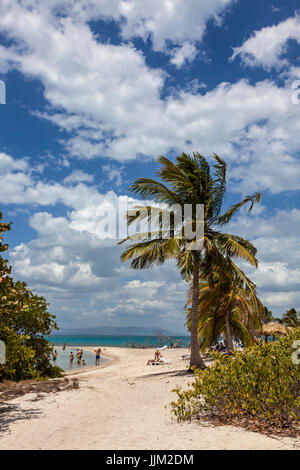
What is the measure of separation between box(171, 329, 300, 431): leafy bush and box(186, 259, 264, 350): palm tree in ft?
24.3

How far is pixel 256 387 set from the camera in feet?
22.9

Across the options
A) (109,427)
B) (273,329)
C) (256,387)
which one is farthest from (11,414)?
(273,329)

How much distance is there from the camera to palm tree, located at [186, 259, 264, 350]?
15.4 m

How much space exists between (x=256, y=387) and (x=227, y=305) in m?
14.2

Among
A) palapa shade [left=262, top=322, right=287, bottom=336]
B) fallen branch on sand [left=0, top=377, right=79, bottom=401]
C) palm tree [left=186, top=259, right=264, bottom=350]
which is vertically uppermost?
palm tree [left=186, top=259, right=264, bottom=350]

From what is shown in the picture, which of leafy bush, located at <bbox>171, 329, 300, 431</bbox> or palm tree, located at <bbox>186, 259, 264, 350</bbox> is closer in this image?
leafy bush, located at <bbox>171, 329, 300, 431</bbox>

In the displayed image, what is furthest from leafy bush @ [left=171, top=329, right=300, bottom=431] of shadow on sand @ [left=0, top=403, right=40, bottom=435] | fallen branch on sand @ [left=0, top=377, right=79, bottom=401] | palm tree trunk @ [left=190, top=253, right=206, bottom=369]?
palm tree trunk @ [left=190, top=253, right=206, bottom=369]

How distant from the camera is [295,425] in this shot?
21.0ft

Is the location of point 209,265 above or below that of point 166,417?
above

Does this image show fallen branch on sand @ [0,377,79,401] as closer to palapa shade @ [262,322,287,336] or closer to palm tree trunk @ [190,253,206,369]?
palm tree trunk @ [190,253,206,369]
